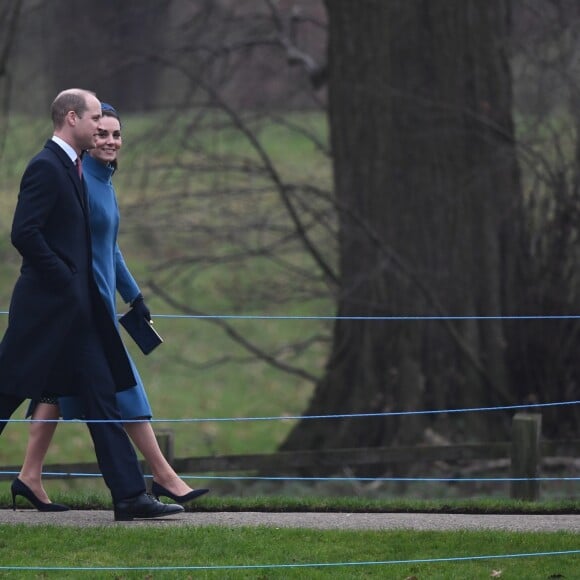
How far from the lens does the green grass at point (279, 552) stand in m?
6.64

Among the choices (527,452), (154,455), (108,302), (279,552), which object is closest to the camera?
(279,552)

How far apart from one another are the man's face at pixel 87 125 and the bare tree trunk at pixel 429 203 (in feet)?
19.5

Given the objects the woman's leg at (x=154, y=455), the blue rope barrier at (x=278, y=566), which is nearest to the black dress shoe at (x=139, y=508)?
the woman's leg at (x=154, y=455)

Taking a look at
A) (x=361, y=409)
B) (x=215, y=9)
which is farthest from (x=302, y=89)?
(x=361, y=409)

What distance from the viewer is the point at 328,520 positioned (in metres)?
7.98

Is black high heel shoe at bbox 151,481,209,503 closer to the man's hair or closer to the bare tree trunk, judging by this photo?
the man's hair

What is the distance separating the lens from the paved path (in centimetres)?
770

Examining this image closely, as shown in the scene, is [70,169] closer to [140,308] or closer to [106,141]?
[106,141]

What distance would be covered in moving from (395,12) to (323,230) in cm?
310

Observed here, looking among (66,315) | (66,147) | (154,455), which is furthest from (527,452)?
(66,147)

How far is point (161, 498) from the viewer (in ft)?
28.8

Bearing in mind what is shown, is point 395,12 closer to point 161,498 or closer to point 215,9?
point 215,9

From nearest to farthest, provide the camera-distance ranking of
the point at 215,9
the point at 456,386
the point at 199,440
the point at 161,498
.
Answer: the point at 161,498, the point at 456,386, the point at 215,9, the point at 199,440

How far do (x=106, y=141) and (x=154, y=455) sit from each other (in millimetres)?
1569
